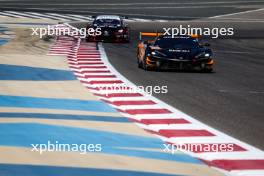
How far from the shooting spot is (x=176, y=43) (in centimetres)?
2125

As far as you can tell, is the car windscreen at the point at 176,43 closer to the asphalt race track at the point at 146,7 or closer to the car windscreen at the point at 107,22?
the car windscreen at the point at 107,22

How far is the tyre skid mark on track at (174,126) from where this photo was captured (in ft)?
27.7

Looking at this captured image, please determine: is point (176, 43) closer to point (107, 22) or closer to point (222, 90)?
point (222, 90)

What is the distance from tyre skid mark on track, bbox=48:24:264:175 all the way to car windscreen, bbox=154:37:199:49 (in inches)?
101

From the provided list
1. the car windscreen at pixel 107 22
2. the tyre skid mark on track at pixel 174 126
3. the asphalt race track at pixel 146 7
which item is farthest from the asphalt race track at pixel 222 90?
the asphalt race track at pixel 146 7

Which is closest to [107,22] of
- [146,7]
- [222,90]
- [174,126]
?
[222,90]

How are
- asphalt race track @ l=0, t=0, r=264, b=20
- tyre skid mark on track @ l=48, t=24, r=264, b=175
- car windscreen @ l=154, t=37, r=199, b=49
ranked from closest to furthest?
tyre skid mark on track @ l=48, t=24, r=264, b=175 → car windscreen @ l=154, t=37, r=199, b=49 → asphalt race track @ l=0, t=0, r=264, b=20

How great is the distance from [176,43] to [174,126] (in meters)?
10.5

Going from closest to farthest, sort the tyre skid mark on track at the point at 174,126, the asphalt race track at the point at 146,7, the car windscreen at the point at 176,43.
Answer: the tyre skid mark on track at the point at 174,126 → the car windscreen at the point at 176,43 → the asphalt race track at the point at 146,7

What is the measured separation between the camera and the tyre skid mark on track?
845 cm

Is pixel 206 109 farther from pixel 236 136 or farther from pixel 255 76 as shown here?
pixel 255 76

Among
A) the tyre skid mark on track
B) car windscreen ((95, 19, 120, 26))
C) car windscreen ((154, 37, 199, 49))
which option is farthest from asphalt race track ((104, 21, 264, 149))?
car windscreen ((95, 19, 120, 26))

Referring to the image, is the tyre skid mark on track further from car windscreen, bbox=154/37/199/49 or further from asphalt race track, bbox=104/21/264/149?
car windscreen, bbox=154/37/199/49

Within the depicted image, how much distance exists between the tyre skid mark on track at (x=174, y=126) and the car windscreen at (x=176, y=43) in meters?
2.57
